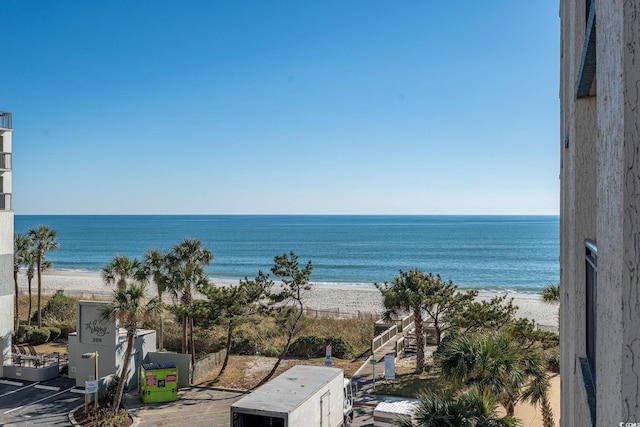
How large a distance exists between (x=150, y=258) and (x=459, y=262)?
79.2 metres

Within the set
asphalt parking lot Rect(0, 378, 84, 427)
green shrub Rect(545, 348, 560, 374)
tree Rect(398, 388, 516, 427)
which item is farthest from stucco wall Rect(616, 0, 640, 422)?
green shrub Rect(545, 348, 560, 374)

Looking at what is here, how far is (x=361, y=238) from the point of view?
163 metres

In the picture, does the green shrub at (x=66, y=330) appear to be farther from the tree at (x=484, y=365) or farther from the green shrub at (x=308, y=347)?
the tree at (x=484, y=365)

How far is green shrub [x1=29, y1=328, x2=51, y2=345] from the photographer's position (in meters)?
31.9

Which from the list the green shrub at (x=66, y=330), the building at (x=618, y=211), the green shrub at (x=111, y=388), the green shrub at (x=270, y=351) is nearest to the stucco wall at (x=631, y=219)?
the building at (x=618, y=211)

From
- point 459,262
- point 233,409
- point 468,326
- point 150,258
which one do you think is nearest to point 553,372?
point 468,326

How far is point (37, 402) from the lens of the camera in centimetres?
2128

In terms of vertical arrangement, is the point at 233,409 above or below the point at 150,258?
below

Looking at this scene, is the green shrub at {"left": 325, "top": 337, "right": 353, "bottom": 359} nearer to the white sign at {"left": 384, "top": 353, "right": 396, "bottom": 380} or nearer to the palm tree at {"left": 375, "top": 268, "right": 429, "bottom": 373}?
the palm tree at {"left": 375, "top": 268, "right": 429, "bottom": 373}

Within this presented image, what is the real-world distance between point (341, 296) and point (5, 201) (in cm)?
4401

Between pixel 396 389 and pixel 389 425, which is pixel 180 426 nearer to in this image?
pixel 389 425

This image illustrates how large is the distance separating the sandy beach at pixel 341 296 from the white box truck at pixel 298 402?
25412 millimetres

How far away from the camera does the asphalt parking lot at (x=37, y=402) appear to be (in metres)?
19.3

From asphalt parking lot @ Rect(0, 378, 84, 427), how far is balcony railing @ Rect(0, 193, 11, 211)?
330 inches
